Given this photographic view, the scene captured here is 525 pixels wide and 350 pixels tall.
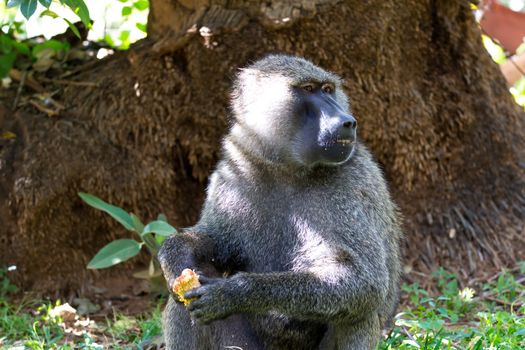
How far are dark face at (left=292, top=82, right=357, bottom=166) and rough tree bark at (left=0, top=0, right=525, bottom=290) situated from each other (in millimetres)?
1557

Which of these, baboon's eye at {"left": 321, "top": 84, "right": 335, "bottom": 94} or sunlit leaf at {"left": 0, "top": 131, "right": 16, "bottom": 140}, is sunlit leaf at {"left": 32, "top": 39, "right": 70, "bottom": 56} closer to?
sunlit leaf at {"left": 0, "top": 131, "right": 16, "bottom": 140}

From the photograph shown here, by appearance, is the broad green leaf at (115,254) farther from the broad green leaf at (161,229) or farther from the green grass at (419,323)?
the green grass at (419,323)

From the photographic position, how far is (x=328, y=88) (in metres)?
3.38

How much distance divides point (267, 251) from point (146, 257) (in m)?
1.93

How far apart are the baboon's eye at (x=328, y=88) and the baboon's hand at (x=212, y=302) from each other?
0.90m

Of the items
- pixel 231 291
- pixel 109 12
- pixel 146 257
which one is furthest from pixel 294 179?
pixel 109 12

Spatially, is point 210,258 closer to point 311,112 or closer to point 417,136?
point 311,112

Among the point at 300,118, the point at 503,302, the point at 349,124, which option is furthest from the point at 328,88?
the point at 503,302

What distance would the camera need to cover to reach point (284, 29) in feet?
15.9

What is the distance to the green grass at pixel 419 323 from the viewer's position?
3633mm

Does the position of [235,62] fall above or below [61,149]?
above

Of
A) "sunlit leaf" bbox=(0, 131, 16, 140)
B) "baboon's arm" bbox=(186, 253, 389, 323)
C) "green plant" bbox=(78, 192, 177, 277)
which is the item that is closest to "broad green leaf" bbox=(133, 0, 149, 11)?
"sunlit leaf" bbox=(0, 131, 16, 140)

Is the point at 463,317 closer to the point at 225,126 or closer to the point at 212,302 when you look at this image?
the point at 225,126

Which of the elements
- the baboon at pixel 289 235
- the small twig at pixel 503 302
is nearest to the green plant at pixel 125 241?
the baboon at pixel 289 235
